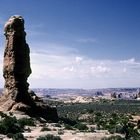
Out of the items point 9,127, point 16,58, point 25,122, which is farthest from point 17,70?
point 9,127

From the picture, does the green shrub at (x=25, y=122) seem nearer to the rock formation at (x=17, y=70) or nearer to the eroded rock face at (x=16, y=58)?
the rock formation at (x=17, y=70)

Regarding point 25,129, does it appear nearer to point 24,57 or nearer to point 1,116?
point 1,116

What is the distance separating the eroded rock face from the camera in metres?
49.5

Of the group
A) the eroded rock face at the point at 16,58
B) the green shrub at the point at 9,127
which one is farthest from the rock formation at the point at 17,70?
the green shrub at the point at 9,127

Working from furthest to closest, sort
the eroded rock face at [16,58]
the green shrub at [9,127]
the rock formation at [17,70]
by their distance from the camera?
the eroded rock face at [16,58] < the rock formation at [17,70] < the green shrub at [9,127]

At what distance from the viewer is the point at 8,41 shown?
51125 millimetres

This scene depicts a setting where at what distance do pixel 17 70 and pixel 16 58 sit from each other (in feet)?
5.13

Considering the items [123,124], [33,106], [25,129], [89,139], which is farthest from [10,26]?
[89,139]

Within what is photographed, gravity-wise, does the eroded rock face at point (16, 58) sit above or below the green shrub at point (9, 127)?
above

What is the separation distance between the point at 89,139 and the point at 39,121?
15.2m

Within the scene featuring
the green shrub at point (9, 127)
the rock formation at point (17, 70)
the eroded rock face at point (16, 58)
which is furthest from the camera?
the eroded rock face at point (16, 58)

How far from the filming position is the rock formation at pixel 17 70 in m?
48.2

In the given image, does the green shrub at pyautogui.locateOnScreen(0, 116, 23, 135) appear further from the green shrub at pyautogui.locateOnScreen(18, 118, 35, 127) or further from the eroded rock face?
the eroded rock face

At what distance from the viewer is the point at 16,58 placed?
50.2 metres
